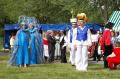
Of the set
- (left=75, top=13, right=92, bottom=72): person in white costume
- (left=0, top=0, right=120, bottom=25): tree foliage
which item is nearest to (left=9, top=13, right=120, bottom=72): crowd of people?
(left=75, top=13, right=92, bottom=72): person in white costume

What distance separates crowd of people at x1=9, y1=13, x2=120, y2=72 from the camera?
17.2 meters

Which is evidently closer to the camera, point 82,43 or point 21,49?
point 82,43

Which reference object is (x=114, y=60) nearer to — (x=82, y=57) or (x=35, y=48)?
(x=82, y=57)

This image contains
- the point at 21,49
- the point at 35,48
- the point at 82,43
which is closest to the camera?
the point at 82,43

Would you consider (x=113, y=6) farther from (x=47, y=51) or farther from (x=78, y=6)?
(x=47, y=51)

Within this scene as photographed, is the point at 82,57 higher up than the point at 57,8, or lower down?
lower down

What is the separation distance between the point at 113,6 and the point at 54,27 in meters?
11.9

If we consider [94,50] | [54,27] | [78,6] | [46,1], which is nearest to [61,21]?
[46,1]

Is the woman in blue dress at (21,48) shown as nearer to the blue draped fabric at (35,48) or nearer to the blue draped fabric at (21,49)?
the blue draped fabric at (21,49)

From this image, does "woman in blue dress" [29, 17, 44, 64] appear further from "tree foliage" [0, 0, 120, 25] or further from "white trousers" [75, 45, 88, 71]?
"tree foliage" [0, 0, 120, 25]

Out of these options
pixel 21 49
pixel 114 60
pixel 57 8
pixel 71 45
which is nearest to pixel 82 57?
pixel 114 60

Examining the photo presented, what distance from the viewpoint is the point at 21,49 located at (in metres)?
20.7

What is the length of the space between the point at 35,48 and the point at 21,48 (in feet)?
8.05

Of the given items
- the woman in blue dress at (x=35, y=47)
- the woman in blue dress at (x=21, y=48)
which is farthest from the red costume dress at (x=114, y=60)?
the woman in blue dress at (x=35, y=47)
